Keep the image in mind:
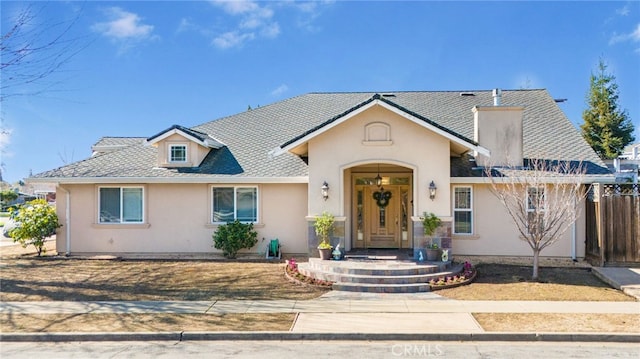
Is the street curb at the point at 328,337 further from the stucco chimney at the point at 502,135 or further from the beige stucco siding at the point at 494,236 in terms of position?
the stucco chimney at the point at 502,135

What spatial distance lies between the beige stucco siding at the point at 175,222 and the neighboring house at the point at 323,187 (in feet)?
0.12

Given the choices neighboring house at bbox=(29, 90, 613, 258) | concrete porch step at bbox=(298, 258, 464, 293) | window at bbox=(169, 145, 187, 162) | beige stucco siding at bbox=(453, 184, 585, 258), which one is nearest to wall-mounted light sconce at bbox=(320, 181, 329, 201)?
neighboring house at bbox=(29, 90, 613, 258)

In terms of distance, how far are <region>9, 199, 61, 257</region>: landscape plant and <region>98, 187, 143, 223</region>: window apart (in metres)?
1.69

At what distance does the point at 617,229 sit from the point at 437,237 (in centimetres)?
563

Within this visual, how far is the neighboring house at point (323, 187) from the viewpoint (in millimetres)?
12875

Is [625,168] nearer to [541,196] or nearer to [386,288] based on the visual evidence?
[541,196]

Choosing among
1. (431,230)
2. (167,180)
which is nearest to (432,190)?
(431,230)

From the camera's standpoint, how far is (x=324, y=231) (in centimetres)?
1242

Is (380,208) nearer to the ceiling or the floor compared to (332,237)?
nearer to the ceiling

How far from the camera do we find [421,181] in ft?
41.7

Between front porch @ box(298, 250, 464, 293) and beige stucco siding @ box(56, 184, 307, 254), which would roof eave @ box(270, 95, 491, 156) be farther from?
front porch @ box(298, 250, 464, 293)

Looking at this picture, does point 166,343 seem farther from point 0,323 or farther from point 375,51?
point 375,51

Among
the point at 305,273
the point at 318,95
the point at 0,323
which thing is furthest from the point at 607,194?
the point at 0,323

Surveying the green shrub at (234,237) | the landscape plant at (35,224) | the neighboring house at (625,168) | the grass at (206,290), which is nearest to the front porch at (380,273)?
the grass at (206,290)
